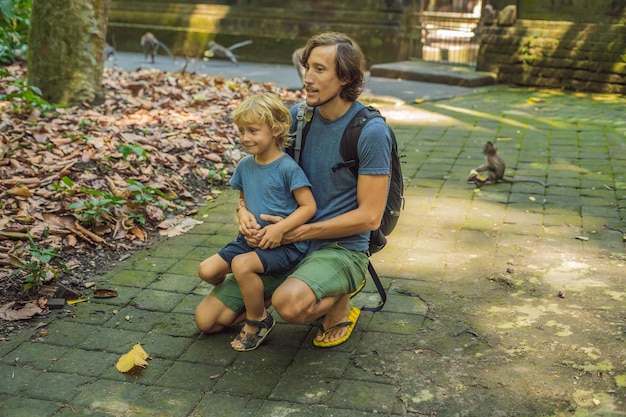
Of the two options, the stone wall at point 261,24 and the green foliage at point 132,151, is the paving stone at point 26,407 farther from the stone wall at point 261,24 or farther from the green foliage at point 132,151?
the stone wall at point 261,24

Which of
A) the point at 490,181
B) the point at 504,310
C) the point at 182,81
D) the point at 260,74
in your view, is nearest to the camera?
the point at 504,310

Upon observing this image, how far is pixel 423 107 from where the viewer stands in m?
11.0

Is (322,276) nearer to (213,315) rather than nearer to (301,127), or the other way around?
(213,315)

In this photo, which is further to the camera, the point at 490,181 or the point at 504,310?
the point at 490,181

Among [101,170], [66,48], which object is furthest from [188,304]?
[66,48]

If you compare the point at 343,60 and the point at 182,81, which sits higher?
the point at 343,60

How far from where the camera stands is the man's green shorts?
3.69 m

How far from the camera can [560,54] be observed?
12641 mm

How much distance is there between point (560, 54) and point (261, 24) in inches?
264

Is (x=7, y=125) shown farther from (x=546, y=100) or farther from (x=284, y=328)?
(x=546, y=100)

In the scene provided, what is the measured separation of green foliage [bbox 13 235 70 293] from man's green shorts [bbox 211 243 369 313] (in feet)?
3.67

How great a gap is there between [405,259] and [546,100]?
7214 mm

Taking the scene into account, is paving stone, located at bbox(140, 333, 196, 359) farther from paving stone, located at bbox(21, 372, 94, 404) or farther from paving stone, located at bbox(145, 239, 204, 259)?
paving stone, located at bbox(145, 239, 204, 259)

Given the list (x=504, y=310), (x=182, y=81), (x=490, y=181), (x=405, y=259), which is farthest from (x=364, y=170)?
(x=182, y=81)
